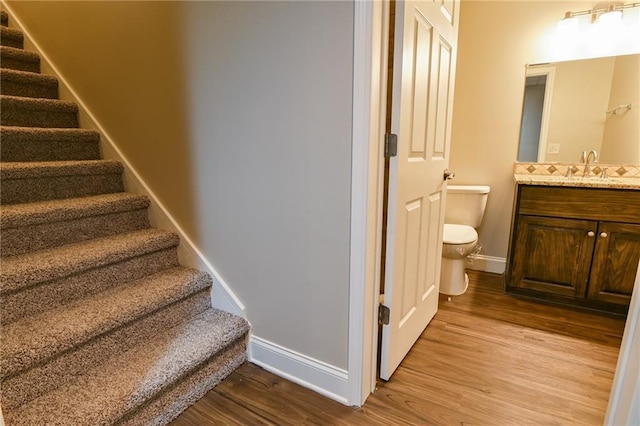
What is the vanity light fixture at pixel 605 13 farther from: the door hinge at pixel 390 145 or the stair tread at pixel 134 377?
the stair tread at pixel 134 377

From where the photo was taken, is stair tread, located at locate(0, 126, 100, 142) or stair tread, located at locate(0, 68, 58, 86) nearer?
stair tread, located at locate(0, 126, 100, 142)

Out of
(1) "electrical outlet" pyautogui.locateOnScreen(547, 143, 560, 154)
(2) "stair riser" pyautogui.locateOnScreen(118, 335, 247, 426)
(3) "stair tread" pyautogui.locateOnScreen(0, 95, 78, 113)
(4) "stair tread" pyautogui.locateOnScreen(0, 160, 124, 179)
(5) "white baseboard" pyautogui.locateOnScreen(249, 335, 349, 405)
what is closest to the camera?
(2) "stair riser" pyautogui.locateOnScreen(118, 335, 247, 426)

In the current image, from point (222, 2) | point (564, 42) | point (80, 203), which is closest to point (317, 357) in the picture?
point (80, 203)

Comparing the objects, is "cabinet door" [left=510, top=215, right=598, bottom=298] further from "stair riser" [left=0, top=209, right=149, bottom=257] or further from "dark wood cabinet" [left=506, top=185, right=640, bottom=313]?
"stair riser" [left=0, top=209, right=149, bottom=257]

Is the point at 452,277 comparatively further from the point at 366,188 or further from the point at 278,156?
the point at 278,156

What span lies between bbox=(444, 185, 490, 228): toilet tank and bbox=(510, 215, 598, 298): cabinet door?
0.38 metres

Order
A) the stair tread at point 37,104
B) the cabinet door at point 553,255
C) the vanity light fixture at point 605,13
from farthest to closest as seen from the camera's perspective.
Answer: the vanity light fixture at point 605,13
the cabinet door at point 553,255
the stair tread at point 37,104

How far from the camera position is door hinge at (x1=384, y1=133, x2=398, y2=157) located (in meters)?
1.19

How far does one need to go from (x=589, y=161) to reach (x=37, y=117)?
3.55m

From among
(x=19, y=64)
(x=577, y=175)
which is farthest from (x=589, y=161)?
(x=19, y=64)

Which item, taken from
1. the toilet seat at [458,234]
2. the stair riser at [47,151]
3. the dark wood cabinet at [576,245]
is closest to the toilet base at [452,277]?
the toilet seat at [458,234]

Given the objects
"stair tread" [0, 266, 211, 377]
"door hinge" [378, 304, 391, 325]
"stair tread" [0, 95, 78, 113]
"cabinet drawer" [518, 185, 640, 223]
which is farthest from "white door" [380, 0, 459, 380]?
"stair tread" [0, 95, 78, 113]

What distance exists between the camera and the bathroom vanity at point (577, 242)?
185 cm

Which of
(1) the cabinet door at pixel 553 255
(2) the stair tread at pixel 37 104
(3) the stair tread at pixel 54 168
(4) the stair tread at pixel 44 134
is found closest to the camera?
(3) the stair tread at pixel 54 168
